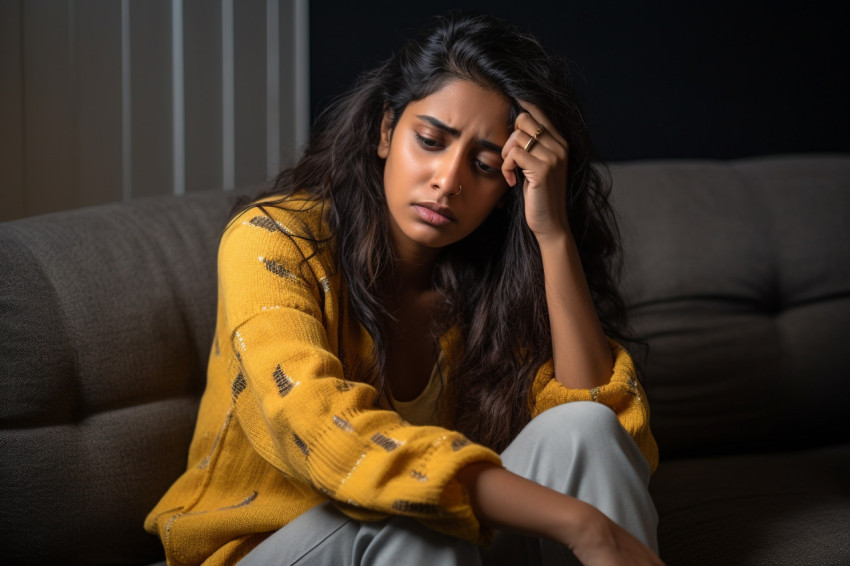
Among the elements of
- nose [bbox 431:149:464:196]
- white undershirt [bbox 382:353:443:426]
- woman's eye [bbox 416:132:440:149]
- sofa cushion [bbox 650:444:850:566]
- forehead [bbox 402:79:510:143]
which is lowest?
sofa cushion [bbox 650:444:850:566]

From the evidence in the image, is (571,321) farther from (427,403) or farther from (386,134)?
(386,134)

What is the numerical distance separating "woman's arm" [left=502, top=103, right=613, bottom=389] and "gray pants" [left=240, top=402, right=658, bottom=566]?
263mm

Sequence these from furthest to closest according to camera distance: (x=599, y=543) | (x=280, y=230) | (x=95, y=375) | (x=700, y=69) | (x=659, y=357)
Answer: (x=700, y=69)
(x=659, y=357)
(x=95, y=375)
(x=280, y=230)
(x=599, y=543)

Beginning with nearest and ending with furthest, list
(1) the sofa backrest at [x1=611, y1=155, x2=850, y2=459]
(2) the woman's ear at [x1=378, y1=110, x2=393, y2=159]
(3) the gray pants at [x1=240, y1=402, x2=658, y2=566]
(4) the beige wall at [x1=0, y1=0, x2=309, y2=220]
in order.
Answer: (3) the gray pants at [x1=240, y1=402, x2=658, y2=566] → (2) the woman's ear at [x1=378, y1=110, x2=393, y2=159] → (4) the beige wall at [x1=0, y1=0, x2=309, y2=220] → (1) the sofa backrest at [x1=611, y1=155, x2=850, y2=459]

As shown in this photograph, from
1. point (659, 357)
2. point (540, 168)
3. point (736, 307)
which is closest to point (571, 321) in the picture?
point (540, 168)

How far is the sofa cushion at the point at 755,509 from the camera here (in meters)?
1.48

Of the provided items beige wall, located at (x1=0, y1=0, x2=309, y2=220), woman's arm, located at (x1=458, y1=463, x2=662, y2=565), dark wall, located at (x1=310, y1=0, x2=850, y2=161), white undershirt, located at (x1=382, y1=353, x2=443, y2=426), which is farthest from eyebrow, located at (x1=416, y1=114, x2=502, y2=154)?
dark wall, located at (x1=310, y1=0, x2=850, y2=161)

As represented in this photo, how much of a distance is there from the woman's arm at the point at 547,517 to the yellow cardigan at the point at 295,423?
27mm

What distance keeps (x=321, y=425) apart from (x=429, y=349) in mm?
575

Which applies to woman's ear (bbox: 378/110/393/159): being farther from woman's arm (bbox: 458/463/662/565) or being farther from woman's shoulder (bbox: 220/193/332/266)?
woman's arm (bbox: 458/463/662/565)

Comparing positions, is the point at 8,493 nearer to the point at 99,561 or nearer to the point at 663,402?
the point at 99,561

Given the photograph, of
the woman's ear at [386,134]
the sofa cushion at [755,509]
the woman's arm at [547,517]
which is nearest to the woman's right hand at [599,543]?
the woman's arm at [547,517]

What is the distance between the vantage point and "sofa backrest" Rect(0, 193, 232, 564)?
1.38 meters

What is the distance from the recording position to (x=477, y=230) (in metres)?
1.67
